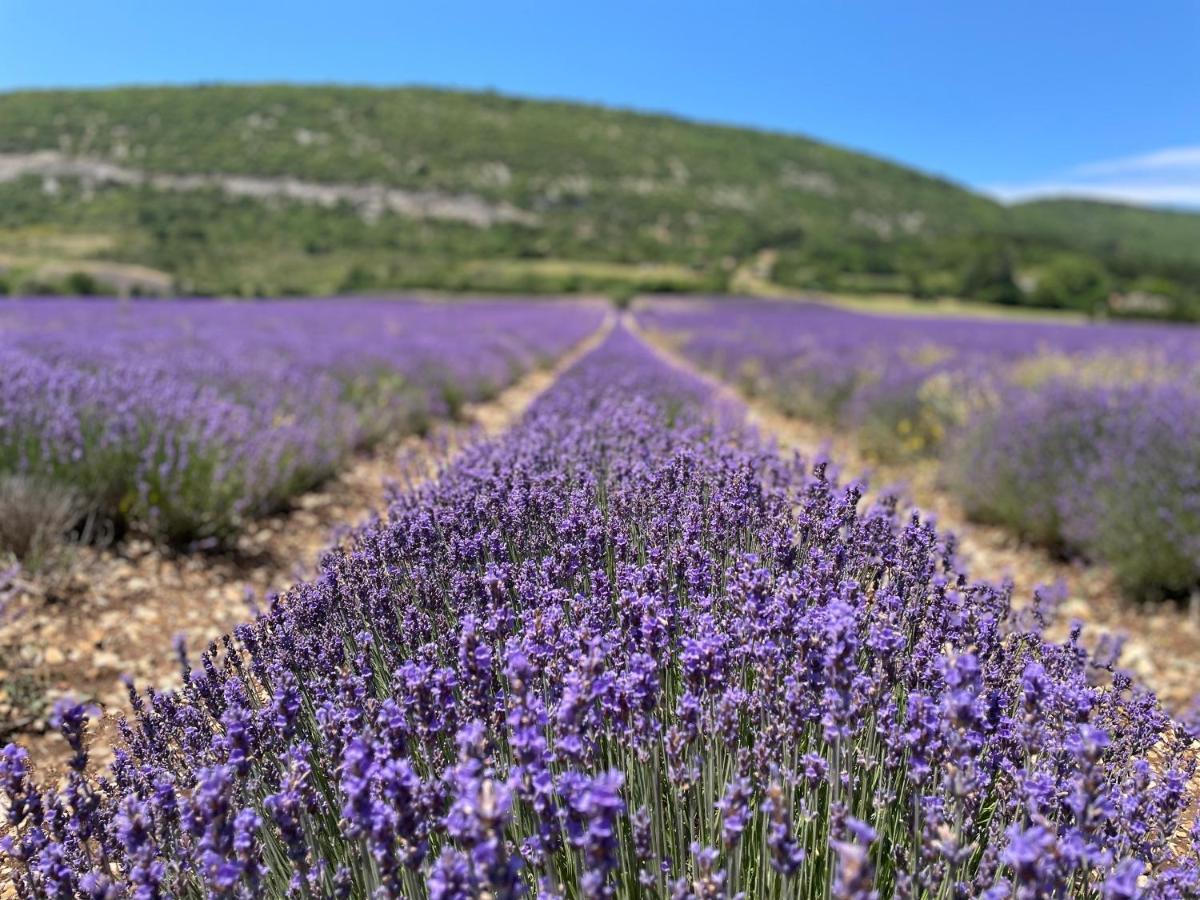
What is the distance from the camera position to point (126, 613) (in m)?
3.54

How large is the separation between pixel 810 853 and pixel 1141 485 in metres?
4.08

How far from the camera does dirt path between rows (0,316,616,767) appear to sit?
2.68 meters

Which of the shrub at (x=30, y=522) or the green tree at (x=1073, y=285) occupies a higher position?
the green tree at (x=1073, y=285)

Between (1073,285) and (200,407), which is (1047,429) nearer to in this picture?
(200,407)

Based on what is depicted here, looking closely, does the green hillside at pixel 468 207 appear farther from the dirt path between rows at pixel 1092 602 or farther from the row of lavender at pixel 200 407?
the dirt path between rows at pixel 1092 602

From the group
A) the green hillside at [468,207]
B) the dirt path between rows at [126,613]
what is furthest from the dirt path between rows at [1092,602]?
the green hillside at [468,207]

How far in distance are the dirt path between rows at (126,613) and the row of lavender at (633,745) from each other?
1.78 feet

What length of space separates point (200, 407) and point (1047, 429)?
5.96 m

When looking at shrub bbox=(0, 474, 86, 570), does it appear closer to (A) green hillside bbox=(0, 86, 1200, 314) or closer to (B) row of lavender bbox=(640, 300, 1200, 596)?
(B) row of lavender bbox=(640, 300, 1200, 596)

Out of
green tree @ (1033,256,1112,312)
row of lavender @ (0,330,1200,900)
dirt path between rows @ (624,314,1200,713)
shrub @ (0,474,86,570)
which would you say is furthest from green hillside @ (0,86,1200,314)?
row of lavender @ (0,330,1200,900)

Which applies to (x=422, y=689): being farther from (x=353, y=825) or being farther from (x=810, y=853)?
(x=810, y=853)

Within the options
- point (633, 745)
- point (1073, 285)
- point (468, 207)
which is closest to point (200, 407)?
point (633, 745)

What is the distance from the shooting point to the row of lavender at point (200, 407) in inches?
158

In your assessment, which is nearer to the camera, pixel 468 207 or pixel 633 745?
pixel 633 745
